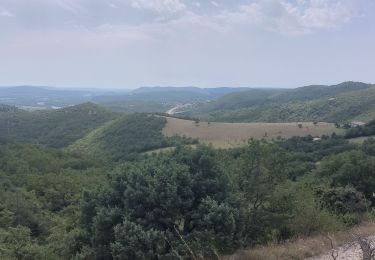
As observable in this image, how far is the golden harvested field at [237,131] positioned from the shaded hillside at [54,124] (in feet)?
122

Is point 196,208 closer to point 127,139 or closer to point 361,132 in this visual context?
point 361,132

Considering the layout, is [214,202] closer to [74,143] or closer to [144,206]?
[144,206]

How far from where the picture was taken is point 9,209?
41.4 meters

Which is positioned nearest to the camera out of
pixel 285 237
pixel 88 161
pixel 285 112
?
pixel 285 237

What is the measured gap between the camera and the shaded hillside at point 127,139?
107250 millimetres

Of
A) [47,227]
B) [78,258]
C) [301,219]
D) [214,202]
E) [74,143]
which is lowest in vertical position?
[74,143]

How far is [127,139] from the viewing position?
12138cm

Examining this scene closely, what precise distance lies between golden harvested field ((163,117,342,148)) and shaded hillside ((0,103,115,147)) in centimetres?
3718

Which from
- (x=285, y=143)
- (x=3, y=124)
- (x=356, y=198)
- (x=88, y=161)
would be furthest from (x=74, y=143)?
(x=356, y=198)

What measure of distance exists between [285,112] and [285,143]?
99052mm

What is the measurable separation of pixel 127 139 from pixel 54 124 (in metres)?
44.5

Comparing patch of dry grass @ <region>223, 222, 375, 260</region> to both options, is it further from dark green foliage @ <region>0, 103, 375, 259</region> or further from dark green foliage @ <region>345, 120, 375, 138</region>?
dark green foliage @ <region>345, 120, 375, 138</region>

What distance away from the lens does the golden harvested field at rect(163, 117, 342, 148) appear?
4021 inches

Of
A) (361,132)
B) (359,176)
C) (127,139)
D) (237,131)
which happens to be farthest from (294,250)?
(127,139)
